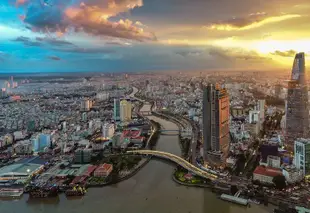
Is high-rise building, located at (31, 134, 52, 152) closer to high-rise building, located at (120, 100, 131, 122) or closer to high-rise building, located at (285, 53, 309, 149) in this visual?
high-rise building, located at (120, 100, 131, 122)

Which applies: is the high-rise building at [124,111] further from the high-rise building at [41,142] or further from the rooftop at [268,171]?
the rooftop at [268,171]

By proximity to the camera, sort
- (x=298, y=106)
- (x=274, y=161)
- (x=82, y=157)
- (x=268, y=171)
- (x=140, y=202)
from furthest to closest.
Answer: (x=298, y=106) → (x=82, y=157) → (x=274, y=161) → (x=268, y=171) → (x=140, y=202)

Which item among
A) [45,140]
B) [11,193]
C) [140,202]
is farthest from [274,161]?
[45,140]

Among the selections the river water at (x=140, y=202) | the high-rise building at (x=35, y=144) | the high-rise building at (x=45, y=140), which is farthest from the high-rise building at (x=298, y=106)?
the high-rise building at (x=35, y=144)

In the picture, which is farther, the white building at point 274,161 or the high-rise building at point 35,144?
the high-rise building at point 35,144

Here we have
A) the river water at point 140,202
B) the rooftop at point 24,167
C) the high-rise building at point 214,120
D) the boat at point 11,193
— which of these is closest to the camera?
the river water at point 140,202

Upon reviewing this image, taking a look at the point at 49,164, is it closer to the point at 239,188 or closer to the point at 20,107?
the point at 239,188

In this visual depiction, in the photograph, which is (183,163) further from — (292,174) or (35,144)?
(35,144)
